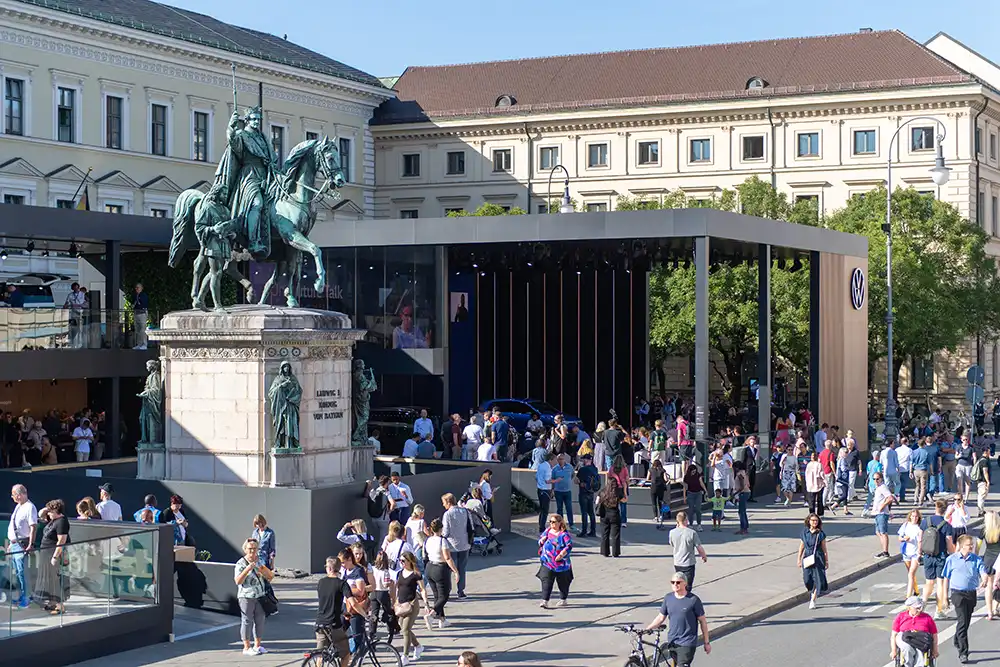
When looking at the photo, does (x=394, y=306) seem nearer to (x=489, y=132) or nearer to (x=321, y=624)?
(x=321, y=624)

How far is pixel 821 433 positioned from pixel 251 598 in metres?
21.6

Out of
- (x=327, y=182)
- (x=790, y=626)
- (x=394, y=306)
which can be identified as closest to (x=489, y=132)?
(x=394, y=306)

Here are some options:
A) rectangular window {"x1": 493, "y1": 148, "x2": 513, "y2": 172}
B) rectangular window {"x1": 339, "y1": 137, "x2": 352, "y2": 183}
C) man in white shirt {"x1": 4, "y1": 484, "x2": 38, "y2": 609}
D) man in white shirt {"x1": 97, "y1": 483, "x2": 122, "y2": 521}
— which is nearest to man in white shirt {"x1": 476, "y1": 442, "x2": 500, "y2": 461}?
man in white shirt {"x1": 97, "y1": 483, "x2": 122, "y2": 521}

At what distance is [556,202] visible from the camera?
78.0 m

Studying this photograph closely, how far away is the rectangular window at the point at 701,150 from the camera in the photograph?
76375 mm

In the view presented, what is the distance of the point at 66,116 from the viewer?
6128cm

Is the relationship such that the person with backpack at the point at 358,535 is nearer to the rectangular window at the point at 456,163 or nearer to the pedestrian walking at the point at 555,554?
the pedestrian walking at the point at 555,554

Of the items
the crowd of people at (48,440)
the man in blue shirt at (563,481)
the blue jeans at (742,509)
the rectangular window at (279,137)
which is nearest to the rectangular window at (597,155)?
the rectangular window at (279,137)

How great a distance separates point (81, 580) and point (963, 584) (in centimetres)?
1036

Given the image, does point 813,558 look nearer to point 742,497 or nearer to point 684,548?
point 684,548

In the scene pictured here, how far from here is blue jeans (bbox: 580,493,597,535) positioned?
28.4 metres

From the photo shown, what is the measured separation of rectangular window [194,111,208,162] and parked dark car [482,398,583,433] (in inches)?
1030

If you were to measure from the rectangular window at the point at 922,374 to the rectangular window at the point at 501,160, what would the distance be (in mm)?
22715

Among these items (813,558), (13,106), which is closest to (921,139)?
(13,106)
